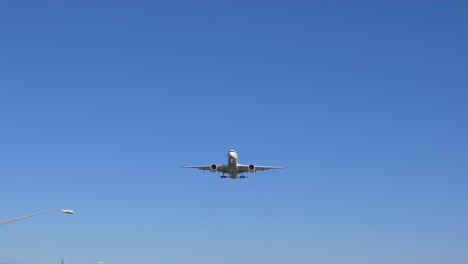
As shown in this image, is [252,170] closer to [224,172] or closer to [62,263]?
[224,172]

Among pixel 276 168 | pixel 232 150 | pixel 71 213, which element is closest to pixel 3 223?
pixel 71 213

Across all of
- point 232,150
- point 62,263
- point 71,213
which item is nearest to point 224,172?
point 232,150

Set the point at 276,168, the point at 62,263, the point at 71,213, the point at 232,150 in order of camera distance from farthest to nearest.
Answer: the point at 276,168 → the point at 232,150 → the point at 62,263 → the point at 71,213

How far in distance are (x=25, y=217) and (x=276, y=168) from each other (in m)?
69.6

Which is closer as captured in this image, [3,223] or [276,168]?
[3,223]

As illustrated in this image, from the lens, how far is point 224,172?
102688mm

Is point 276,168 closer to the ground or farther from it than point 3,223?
farther from it

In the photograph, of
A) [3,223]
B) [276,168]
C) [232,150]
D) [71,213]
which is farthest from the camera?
[276,168]

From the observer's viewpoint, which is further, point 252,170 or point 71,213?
point 252,170

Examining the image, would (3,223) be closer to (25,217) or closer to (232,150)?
(25,217)

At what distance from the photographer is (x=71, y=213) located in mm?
43906

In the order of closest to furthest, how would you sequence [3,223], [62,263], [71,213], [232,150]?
[3,223] < [71,213] < [62,263] < [232,150]

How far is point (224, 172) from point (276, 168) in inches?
422

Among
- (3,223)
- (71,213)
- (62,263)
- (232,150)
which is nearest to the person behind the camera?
(3,223)
